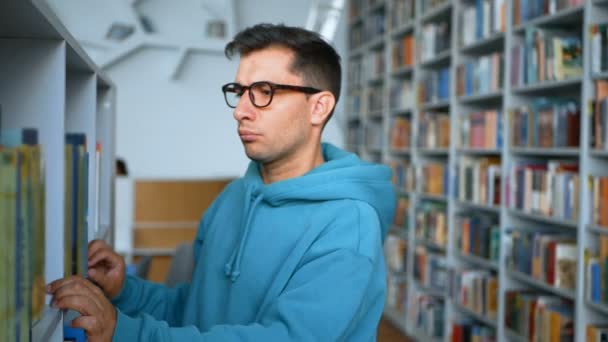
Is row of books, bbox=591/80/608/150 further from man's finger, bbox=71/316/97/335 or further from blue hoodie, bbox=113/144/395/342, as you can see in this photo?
A: man's finger, bbox=71/316/97/335

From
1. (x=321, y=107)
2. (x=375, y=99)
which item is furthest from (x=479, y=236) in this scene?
(x=321, y=107)

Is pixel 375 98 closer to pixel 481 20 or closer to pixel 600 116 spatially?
pixel 481 20

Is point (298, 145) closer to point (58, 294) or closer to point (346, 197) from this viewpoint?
point (346, 197)

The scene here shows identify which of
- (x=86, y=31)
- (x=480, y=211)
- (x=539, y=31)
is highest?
(x=86, y=31)

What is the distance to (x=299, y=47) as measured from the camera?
137 cm

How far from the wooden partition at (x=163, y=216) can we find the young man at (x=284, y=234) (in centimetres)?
422

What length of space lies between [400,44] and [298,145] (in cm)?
420

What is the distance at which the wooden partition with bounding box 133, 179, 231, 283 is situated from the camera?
567cm

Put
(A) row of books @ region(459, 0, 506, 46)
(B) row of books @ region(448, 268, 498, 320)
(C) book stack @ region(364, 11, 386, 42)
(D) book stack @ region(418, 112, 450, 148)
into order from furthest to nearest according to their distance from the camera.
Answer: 1. (C) book stack @ region(364, 11, 386, 42)
2. (D) book stack @ region(418, 112, 450, 148)
3. (B) row of books @ region(448, 268, 498, 320)
4. (A) row of books @ region(459, 0, 506, 46)

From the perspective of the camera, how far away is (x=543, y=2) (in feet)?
10.9

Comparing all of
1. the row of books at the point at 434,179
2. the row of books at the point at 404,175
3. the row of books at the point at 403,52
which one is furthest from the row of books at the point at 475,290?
the row of books at the point at 403,52

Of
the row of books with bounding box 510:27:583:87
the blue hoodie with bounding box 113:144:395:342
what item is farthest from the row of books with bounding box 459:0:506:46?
the blue hoodie with bounding box 113:144:395:342

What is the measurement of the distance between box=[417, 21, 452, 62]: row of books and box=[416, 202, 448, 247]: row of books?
42.4 inches

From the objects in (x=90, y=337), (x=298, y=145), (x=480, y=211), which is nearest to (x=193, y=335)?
(x=90, y=337)
